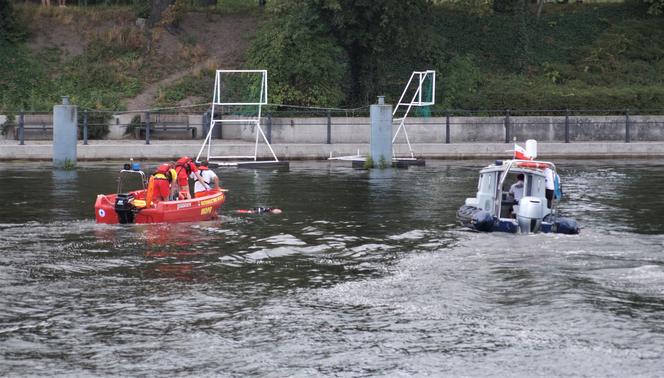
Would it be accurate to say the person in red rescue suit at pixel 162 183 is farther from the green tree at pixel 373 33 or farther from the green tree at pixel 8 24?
the green tree at pixel 8 24

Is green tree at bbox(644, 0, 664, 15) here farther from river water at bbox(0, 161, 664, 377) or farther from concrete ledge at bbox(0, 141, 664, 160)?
river water at bbox(0, 161, 664, 377)

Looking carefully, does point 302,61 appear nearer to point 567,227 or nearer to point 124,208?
point 124,208

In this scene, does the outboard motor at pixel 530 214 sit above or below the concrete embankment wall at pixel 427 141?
below

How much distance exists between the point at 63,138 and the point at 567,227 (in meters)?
20.0

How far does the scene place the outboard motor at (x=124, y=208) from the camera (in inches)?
991

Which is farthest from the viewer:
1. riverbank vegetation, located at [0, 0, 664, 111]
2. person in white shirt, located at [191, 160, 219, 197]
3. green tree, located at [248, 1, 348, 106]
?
riverbank vegetation, located at [0, 0, 664, 111]

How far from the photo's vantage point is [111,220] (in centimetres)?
2564

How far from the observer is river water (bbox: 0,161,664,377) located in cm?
1507

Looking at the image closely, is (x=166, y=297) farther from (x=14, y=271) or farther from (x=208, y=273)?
(x=14, y=271)

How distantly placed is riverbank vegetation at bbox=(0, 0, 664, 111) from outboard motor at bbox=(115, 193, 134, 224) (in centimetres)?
2224

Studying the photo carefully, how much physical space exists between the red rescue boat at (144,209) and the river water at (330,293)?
0.34 m

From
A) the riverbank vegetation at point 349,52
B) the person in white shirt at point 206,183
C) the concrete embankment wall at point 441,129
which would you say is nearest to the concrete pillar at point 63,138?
the concrete embankment wall at point 441,129

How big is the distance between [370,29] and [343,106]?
3.47 meters

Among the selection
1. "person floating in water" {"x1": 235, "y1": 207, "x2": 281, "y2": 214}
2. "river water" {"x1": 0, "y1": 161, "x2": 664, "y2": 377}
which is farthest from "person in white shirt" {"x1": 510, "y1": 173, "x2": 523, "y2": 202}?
"person floating in water" {"x1": 235, "y1": 207, "x2": 281, "y2": 214}
